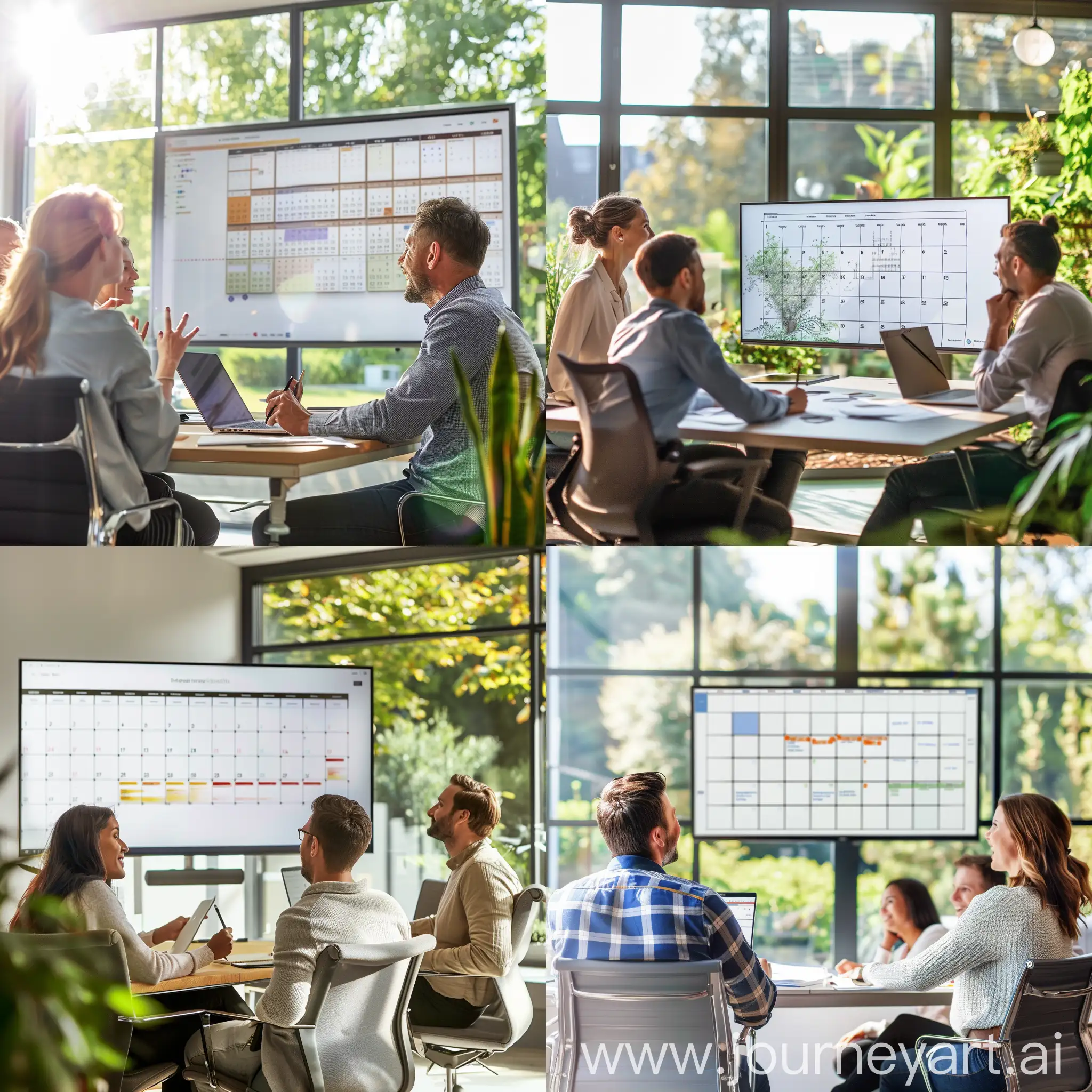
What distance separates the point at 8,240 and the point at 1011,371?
93.8 inches

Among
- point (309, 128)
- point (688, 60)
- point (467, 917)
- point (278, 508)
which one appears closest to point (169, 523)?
point (278, 508)

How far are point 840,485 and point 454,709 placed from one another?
53.7 inches

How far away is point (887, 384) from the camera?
3.00 m

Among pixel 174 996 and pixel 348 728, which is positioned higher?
pixel 348 728

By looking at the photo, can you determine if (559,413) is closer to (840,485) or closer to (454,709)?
(840,485)

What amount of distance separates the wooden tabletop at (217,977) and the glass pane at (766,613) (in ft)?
5.83

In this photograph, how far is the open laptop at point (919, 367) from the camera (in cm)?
298

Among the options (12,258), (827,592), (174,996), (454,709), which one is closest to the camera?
(12,258)

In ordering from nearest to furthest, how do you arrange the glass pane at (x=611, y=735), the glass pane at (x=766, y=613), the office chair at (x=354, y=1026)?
1. the office chair at (x=354, y=1026)
2. the glass pane at (x=611, y=735)
3. the glass pane at (x=766, y=613)

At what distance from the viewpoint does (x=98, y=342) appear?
2922mm

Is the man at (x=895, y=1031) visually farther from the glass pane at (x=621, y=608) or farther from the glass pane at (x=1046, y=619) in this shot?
the glass pane at (x=621, y=608)

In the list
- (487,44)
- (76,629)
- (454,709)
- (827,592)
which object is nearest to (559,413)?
(487,44)

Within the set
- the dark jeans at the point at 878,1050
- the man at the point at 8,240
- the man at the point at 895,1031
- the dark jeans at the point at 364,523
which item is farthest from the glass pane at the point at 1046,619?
the man at the point at 8,240

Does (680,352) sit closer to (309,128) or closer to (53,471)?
(309,128)
